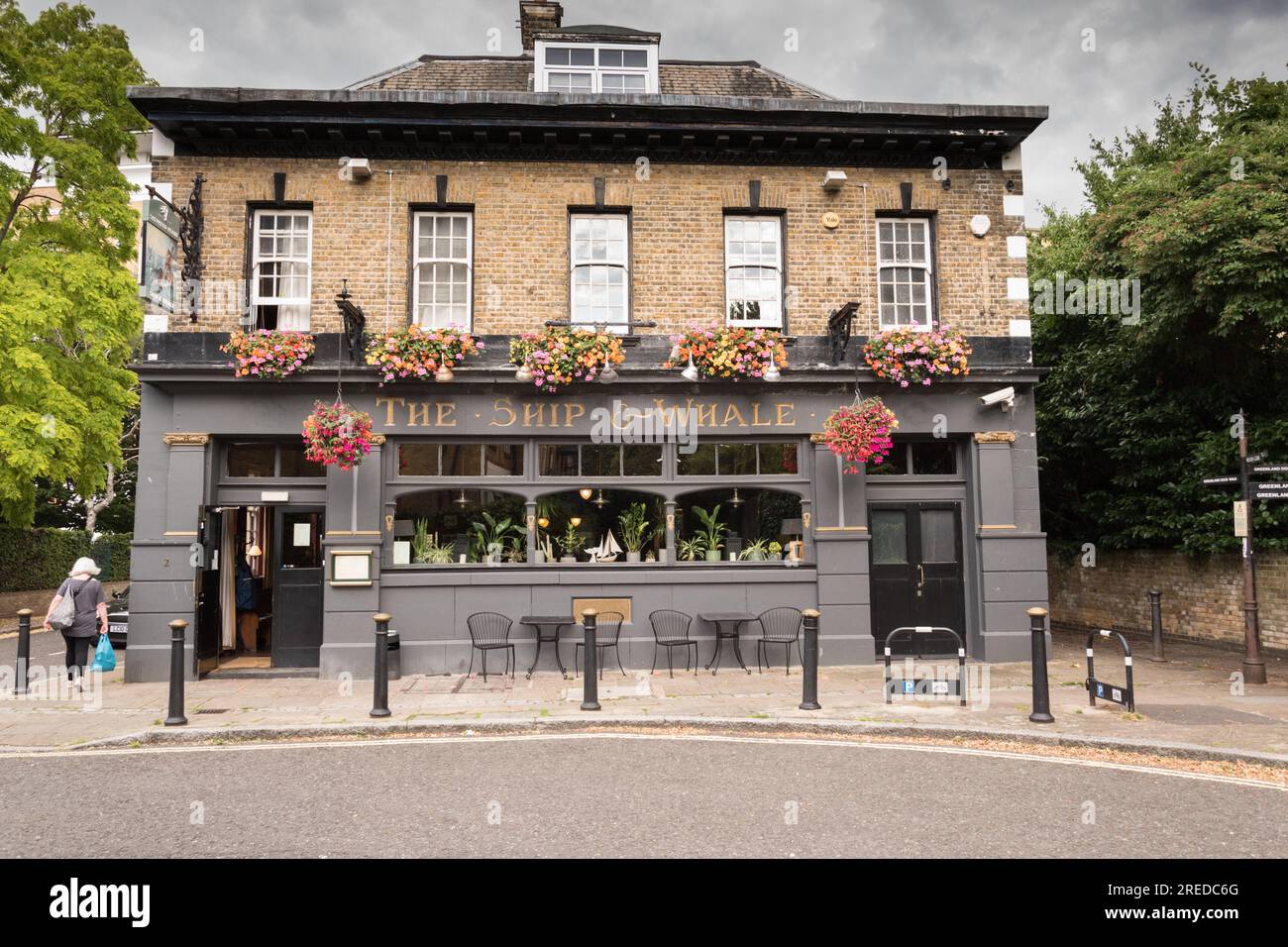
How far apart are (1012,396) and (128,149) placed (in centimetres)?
2000

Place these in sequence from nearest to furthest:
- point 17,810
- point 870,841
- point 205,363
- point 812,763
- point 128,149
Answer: point 870,841 → point 17,810 → point 812,763 → point 205,363 → point 128,149

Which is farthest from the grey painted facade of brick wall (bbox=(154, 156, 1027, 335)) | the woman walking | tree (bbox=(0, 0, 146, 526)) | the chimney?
the chimney

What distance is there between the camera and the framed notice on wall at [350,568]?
11453 millimetres

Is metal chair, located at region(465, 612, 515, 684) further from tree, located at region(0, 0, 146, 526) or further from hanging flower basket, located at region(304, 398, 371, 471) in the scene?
tree, located at region(0, 0, 146, 526)

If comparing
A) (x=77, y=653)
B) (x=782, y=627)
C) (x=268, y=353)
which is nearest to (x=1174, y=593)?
(x=782, y=627)

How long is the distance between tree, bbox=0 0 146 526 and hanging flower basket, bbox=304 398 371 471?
9750 millimetres

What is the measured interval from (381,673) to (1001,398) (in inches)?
372

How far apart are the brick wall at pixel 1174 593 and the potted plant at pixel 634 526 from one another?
10.1 meters

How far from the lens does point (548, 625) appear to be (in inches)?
455

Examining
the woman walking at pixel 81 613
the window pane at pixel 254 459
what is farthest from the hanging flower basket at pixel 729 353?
the woman walking at pixel 81 613

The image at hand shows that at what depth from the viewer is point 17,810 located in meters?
5.93

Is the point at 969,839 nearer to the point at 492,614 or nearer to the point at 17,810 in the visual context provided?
the point at 17,810

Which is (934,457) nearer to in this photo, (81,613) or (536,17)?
(536,17)

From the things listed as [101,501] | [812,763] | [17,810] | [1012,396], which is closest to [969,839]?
[812,763]
